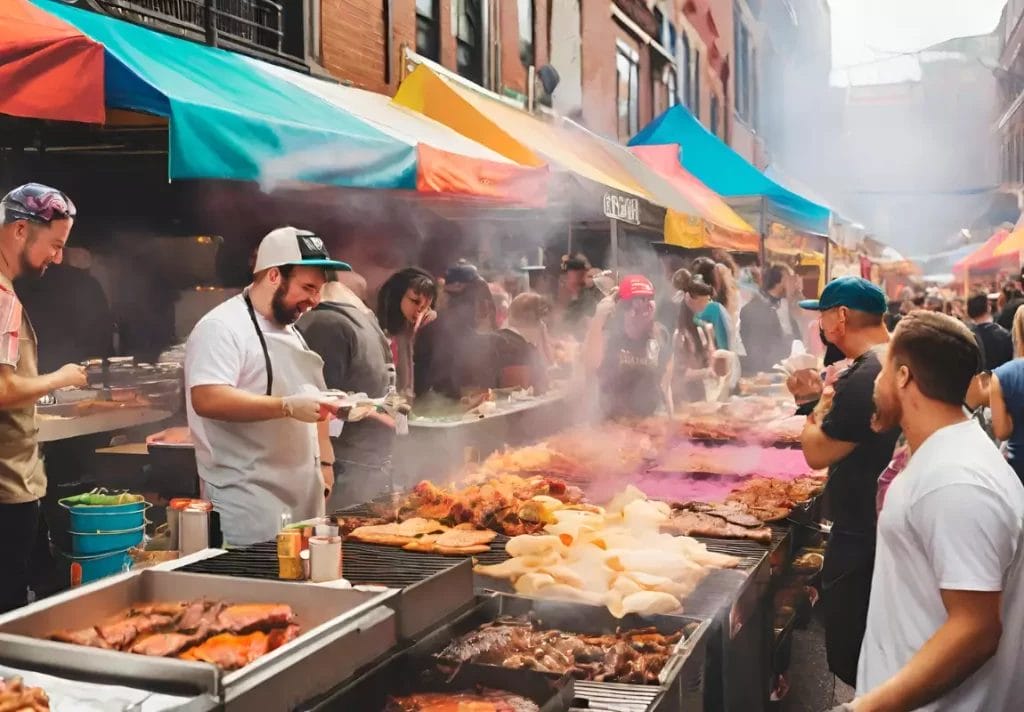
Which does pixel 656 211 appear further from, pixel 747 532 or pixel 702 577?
pixel 702 577

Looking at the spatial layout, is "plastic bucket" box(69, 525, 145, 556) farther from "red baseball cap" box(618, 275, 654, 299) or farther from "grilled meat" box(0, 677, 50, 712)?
"red baseball cap" box(618, 275, 654, 299)

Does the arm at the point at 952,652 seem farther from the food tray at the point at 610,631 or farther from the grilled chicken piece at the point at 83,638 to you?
the grilled chicken piece at the point at 83,638

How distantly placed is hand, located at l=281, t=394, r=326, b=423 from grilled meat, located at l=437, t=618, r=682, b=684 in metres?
1.25

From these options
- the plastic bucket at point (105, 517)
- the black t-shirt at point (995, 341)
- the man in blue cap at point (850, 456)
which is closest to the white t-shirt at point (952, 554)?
the man in blue cap at point (850, 456)

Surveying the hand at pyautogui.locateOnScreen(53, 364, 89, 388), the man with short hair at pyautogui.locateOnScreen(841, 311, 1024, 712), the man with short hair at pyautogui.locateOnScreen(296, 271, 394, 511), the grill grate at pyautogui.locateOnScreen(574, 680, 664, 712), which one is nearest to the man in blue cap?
the man with short hair at pyautogui.locateOnScreen(841, 311, 1024, 712)

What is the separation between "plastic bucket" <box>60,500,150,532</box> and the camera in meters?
5.87

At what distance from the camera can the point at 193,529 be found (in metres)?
3.85

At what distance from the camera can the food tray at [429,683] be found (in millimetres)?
2705

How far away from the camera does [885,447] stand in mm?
4629

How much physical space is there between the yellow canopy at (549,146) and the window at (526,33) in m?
2.19

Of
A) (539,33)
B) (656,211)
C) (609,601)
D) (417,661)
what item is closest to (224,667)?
(417,661)

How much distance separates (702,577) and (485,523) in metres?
1.18

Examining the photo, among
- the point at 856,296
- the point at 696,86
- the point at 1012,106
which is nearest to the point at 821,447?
the point at 856,296

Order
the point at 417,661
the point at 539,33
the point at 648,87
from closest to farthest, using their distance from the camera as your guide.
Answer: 1. the point at 417,661
2. the point at 539,33
3. the point at 648,87
